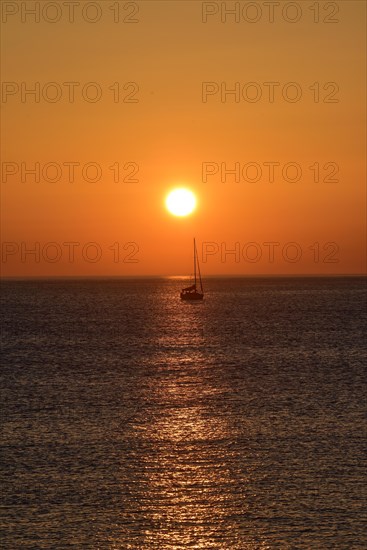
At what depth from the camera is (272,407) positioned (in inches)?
2410

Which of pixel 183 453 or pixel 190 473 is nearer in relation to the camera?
pixel 190 473

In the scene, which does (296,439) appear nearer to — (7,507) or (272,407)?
(272,407)

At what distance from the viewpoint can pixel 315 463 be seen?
139ft

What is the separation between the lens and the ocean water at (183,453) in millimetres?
32406

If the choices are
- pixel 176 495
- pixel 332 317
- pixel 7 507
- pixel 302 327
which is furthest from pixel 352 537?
pixel 332 317

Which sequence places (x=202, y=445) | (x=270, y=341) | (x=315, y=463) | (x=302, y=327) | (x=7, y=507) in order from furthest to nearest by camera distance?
(x=302, y=327) → (x=270, y=341) → (x=202, y=445) → (x=315, y=463) → (x=7, y=507)

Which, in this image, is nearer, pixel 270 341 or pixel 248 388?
pixel 248 388

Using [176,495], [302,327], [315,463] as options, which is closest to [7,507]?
[176,495]

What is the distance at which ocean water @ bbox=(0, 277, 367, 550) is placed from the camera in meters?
32.4

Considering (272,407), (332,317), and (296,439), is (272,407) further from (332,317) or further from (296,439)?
(332,317)

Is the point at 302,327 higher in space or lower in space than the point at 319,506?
lower

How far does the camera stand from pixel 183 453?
44.6 meters

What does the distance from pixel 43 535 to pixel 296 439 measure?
65.7 feet

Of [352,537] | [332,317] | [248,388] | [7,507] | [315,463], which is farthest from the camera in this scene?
[332,317]
